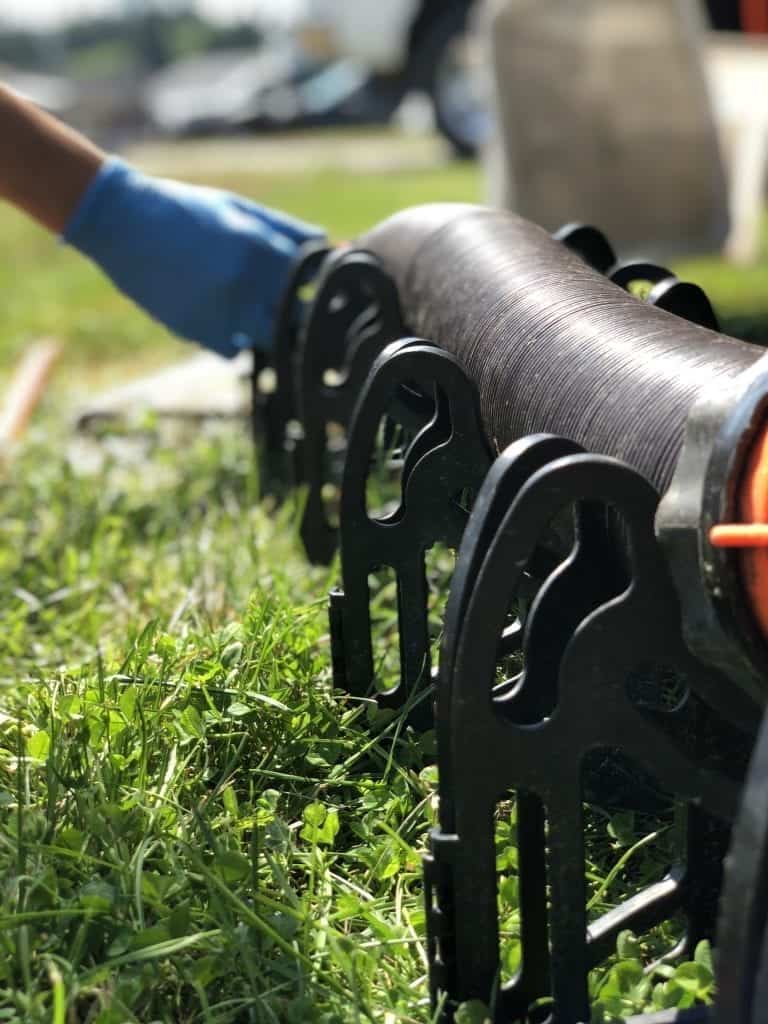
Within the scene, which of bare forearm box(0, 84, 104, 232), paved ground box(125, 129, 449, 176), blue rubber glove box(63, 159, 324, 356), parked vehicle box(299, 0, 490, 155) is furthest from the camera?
paved ground box(125, 129, 449, 176)

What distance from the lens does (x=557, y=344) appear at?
1735mm

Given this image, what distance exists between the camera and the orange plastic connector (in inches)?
46.8

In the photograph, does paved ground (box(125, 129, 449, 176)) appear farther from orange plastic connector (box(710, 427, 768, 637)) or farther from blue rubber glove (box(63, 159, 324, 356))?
orange plastic connector (box(710, 427, 768, 637))

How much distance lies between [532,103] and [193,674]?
228 inches

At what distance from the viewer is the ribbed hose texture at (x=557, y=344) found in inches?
58.2

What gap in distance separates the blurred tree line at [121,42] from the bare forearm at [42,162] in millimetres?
59927

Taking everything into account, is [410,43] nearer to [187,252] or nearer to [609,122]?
[609,122]

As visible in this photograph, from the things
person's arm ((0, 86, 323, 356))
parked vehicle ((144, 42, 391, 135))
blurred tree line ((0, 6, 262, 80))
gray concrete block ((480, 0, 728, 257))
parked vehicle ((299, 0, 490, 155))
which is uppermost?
person's arm ((0, 86, 323, 356))

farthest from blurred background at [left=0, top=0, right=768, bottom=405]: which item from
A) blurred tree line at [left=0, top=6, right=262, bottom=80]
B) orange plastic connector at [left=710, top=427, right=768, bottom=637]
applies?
blurred tree line at [left=0, top=6, right=262, bottom=80]

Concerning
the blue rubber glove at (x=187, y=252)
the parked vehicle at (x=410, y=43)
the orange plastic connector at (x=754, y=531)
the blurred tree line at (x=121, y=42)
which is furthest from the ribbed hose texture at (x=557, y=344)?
the blurred tree line at (x=121, y=42)

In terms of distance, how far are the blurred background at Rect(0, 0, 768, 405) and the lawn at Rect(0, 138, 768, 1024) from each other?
1547 mm

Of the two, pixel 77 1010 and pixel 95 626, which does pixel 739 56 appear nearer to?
pixel 95 626

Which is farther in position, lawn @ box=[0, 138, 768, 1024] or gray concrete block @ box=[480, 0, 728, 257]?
gray concrete block @ box=[480, 0, 728, 257]

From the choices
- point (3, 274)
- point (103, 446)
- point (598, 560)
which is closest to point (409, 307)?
point (598, 560)
